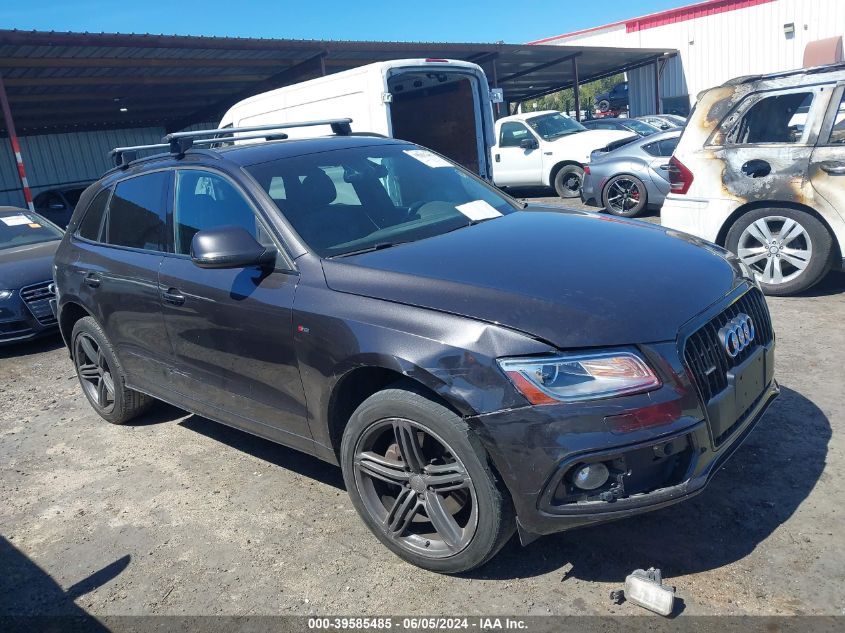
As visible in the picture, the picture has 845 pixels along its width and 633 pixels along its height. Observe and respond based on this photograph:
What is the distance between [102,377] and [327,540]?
8.24 feet

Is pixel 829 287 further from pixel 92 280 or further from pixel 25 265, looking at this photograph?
pixel 25 265

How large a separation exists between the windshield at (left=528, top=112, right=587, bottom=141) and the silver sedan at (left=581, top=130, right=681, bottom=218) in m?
3.27

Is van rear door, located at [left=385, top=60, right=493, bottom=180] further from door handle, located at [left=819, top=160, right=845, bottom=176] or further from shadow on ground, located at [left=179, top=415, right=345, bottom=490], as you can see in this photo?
shadow on ground, located at [left=179, top=415, right=345, bottom=490]

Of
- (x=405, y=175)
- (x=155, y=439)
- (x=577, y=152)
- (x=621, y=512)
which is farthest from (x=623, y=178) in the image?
(x=621, y=512)

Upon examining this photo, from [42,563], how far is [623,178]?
9.44 m

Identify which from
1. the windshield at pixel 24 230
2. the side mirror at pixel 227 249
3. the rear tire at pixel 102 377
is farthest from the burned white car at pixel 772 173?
the windshield at pixel 24 230

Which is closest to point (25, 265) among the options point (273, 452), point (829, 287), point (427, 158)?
point (273, 452)

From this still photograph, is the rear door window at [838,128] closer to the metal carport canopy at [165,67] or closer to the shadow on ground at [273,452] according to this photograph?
the shadow on ground at [273,452]

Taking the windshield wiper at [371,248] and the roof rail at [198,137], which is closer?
the windshield wiper at [371,248]

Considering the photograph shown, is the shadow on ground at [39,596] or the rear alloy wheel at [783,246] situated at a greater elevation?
the rear alloy wheel at [783,246]

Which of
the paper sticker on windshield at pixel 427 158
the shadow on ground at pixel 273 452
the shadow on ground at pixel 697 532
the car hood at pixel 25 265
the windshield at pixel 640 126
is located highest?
the paper sticker on windshield at pixel 427 158

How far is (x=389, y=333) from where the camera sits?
2740mm

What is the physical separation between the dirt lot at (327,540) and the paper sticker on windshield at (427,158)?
188 centimetres

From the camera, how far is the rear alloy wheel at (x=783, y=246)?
5.71m
